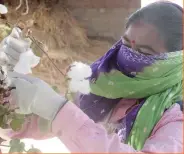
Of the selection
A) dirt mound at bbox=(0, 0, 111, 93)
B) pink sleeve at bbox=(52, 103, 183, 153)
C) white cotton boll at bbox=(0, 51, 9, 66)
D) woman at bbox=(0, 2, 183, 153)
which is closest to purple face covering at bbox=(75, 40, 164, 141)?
woman at bbox=(0, 2, 183, 153)

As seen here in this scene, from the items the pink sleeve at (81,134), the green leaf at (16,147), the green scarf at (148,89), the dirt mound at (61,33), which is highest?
the green leaf at (16,147)

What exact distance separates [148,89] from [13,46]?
491mm

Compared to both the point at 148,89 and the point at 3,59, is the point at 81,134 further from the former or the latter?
the point at 148,89

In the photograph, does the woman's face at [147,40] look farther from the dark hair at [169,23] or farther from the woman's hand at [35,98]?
the woman's hand at [35,98]

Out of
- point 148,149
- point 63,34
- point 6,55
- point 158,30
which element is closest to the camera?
point 6,55

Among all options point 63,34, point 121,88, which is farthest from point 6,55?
point 63,34

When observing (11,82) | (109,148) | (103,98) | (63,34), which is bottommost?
(63,34)

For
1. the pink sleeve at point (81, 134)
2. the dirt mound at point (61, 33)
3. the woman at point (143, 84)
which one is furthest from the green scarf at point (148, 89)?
the dirt mound at point (61, 33)

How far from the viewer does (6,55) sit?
0.64 meters

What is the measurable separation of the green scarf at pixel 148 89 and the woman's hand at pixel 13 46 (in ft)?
1.43

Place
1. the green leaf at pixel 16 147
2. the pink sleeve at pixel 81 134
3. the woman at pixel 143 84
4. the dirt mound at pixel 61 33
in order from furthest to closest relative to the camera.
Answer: the dirt mound at pixel 61 33, the woman at pixel 143 84, the pink sleeve at pixel 81 134, the green leaf at pixel 16 147

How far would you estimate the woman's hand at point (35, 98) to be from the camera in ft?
2.19

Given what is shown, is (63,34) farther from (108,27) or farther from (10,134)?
(10,134)

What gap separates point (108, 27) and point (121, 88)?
6.31 feet
